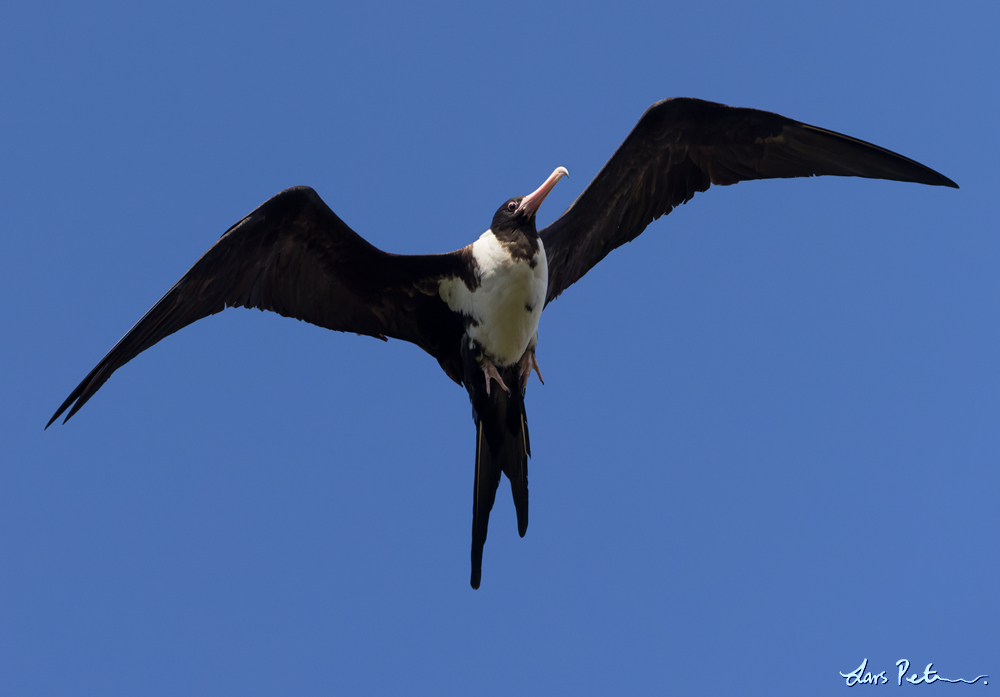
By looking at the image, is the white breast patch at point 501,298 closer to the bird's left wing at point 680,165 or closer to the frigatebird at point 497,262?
the frigatebird at point 497,262

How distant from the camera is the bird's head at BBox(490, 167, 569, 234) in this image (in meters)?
5.49

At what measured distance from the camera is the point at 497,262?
545cm

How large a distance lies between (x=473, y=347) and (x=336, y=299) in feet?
2.77

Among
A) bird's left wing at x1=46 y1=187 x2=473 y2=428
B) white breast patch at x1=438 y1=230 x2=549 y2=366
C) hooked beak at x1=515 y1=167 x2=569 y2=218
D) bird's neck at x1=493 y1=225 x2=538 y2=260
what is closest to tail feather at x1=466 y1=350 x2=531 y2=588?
white breast patch at x1=438 y1=230 x2=549 y2=366

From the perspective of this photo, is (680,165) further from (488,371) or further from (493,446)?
(493,446)

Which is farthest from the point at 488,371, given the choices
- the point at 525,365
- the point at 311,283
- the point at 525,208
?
the point at 311,283

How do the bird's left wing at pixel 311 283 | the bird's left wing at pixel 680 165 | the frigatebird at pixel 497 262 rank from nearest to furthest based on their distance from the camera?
the bird's left wing at pixel 311 283
the frigatebird at pixel 497 262
the bird's left wing at pixel 680 165

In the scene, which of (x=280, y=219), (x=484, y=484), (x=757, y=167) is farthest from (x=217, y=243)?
(x=757, y=167)

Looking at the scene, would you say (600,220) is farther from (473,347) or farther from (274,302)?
(274,302)

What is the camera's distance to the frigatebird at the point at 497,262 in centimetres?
542

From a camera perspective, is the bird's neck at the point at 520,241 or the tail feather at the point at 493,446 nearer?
the bird's neck at the point at 520,241

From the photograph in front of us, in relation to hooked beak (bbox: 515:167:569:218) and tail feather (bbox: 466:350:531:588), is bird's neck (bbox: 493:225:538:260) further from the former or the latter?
tail feather (bbox: 466:350:531:588)

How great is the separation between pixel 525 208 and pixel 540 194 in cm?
11

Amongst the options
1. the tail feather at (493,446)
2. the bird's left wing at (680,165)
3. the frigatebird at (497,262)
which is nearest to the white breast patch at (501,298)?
the frigatebird at (497,262)
